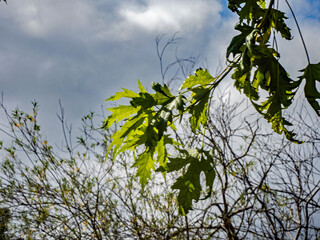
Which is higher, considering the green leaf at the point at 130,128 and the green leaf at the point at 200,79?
the green leaf at the point at 200,79

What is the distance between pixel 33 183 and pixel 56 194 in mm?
343

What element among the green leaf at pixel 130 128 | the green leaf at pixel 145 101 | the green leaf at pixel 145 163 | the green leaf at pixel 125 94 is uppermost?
the green leaf at pixel 125 94

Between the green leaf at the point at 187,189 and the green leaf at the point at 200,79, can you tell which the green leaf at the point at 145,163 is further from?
the green leaf at the point at 200,79

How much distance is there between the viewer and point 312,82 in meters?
0.73

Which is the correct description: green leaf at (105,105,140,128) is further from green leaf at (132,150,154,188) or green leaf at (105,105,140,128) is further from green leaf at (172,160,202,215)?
green leaf at (172,160,202,215)

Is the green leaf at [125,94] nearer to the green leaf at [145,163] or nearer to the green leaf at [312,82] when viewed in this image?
the green leaf at [145,163]

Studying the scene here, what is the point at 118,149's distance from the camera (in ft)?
2.50

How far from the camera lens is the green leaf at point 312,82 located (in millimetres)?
714

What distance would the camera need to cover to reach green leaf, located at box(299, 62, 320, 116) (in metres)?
0.71

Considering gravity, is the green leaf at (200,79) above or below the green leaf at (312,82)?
above

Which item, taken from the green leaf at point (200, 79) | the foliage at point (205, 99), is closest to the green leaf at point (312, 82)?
the foliage at point (205, 99)

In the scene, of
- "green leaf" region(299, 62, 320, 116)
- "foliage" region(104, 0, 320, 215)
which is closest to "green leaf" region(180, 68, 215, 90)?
"foliage" region(104, 0, 320, 215)

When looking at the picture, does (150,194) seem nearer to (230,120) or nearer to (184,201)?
(230,120)

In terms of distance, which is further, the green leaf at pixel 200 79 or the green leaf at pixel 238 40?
the green leaf at pixel 200 79
